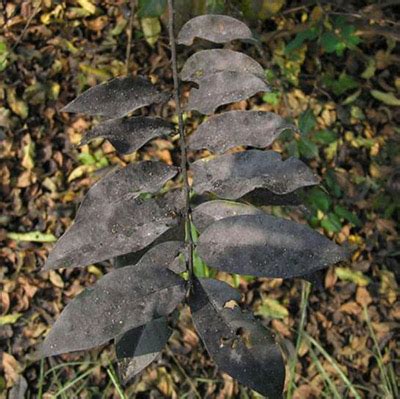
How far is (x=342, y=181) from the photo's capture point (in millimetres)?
2066

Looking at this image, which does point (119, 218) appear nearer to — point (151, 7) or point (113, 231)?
point (113, 231)

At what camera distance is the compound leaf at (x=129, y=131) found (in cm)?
88

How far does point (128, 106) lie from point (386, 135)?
1465 millimetres

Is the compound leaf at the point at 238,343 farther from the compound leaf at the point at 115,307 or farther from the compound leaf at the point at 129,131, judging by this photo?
the compound leaf at the point at 129,131

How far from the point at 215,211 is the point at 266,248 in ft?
0.43

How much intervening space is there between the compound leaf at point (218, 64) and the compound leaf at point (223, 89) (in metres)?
0.02

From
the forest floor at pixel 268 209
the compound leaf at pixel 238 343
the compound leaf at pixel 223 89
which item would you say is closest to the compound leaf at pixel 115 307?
the compound leaf at pixel 238 343

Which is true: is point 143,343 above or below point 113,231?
below

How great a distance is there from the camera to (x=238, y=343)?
2.44 ft

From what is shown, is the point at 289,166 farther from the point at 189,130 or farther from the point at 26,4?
the point at 26,4

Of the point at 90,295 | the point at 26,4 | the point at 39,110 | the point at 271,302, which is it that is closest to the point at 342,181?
the point at 271,302

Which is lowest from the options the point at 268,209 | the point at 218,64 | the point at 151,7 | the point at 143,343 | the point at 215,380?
the point at 215,380

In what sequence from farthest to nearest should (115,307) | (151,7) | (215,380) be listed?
(215,380) → (151,7) → (115,307)

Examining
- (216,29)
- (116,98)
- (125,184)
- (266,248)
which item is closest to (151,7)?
(216,29)
